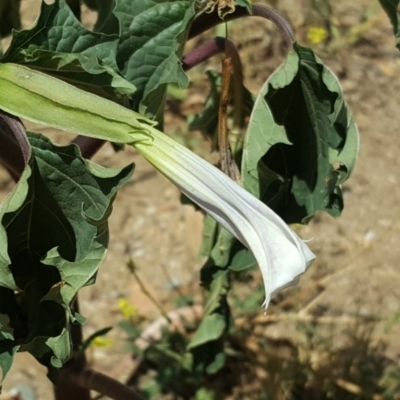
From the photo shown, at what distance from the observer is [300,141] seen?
0.99 metres

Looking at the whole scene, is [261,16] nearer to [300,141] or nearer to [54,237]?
[300,141]

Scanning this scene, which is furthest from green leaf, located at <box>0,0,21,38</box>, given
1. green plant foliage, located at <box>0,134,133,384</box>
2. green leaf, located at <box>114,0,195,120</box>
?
green plant foliage, located at <box>0,134,133,384</box>

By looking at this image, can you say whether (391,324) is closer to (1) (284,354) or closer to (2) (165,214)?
(1) (284,354)

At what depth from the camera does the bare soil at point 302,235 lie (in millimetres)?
1780

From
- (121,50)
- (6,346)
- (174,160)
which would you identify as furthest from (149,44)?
(6,346)

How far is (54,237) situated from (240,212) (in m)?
0.23

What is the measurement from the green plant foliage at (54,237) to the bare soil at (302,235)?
85cm

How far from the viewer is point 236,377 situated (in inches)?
66.5

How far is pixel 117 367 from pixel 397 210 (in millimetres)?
780

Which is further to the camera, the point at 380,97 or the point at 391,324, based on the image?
the point at 380,97

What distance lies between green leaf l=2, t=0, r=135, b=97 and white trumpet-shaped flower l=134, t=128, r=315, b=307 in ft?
0.35

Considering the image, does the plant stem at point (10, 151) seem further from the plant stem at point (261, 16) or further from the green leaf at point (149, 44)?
the plant stem at point (261, 16)

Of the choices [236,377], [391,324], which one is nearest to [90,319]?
[236,377]

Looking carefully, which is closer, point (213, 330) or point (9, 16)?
point (9, 16)
